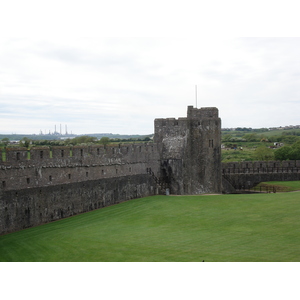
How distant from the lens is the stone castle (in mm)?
23938

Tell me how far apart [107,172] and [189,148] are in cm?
818

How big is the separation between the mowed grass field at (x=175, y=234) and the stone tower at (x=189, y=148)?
725cm

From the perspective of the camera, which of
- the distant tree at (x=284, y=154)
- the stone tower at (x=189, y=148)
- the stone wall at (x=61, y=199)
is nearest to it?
the stone wall at (x=61, y=199)

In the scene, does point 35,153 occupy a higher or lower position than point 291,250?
higher

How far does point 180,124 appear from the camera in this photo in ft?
119

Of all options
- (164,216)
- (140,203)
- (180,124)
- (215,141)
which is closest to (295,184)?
(215,141)

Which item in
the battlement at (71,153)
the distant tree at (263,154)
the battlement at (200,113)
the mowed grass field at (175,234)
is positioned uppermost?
the battlement at (200,113)

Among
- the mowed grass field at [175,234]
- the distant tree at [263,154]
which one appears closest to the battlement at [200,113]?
the mowed grass field at [175,234]

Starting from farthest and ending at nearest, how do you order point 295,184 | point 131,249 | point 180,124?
point 295,184, point 180,124, point 131,249

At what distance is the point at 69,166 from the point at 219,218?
969cm

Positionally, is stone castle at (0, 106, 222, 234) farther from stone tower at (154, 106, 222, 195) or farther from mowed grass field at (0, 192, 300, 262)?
mowed grass field at (0, 192, 300, 262)

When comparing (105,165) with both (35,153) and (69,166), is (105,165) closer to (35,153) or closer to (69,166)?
(69,166)

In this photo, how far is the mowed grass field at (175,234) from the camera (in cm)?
1639

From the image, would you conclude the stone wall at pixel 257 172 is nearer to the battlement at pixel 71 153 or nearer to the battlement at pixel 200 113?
the battlement at pixel 200 113
